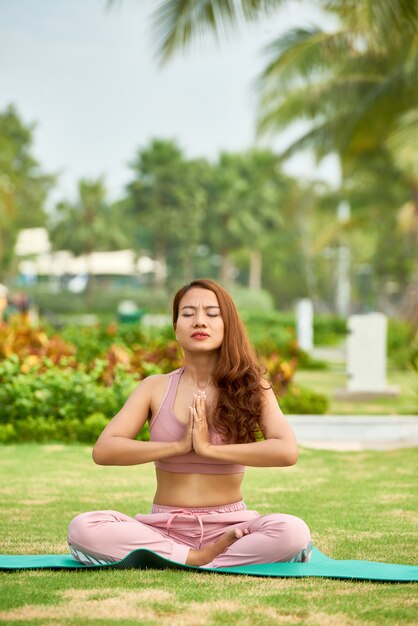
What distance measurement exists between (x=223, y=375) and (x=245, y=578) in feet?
2.76

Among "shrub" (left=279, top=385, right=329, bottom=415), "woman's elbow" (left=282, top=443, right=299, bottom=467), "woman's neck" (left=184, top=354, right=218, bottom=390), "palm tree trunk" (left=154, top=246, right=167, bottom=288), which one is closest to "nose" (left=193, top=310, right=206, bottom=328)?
"woman's neck" (left=184, top=354, right=218, bottom=390)

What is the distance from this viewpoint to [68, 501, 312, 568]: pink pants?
15.0 ft

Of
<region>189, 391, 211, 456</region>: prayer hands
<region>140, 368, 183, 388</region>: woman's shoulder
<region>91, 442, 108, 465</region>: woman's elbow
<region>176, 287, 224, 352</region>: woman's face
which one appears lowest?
<region>91, 442, 108, 465</region>: woman's elbow

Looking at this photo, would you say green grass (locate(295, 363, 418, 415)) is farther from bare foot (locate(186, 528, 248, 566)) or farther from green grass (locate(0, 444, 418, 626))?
bare foot (locate(186, 528, 248, 566))

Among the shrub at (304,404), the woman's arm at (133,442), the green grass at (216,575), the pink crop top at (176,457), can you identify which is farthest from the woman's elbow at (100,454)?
the shrub at (304,404)

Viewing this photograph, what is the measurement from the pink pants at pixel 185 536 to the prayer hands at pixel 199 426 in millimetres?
362

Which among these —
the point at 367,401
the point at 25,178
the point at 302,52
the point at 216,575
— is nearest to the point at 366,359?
the point at 367,401

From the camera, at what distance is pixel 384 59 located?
81.9 feet

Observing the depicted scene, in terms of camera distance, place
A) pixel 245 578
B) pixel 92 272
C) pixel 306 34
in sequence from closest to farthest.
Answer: pixel 245 578, pixel 306 34, pixel 92 272

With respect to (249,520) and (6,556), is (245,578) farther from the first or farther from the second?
(6,556)

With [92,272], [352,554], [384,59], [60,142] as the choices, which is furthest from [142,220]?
[352,554]

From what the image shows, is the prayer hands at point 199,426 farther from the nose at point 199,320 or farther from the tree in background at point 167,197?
the tree in background at point 167,197

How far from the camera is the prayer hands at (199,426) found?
446 cm

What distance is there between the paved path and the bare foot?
5.59 m
